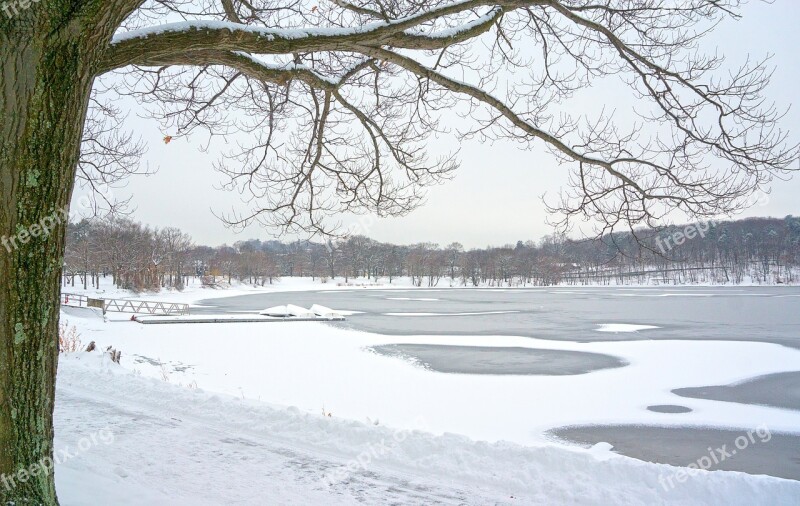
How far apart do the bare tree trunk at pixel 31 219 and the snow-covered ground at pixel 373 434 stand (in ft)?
5.66

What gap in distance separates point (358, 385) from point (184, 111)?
353 inches

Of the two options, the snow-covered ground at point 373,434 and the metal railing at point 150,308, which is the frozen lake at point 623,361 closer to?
the snow-covered ground at point 373,434

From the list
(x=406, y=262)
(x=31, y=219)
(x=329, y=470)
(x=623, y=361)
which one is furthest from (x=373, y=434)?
(x=406, y=262)

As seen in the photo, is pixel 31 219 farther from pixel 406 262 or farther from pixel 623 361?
pixel 406 262

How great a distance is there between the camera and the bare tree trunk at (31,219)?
9.45 feet

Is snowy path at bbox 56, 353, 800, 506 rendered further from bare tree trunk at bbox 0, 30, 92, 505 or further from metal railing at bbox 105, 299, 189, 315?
metal railing at bbox 105, 299, 189, 315

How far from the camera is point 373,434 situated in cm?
688

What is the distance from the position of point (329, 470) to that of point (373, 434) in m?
1.15

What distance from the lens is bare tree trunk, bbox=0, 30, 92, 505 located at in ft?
9.45

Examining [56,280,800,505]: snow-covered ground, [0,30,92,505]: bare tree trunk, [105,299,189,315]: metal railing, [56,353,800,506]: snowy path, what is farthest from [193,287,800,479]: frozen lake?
[105,299,189,315]: metal railing

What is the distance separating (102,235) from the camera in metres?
63.6

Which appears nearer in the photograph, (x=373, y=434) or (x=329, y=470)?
(x=329, y=470)

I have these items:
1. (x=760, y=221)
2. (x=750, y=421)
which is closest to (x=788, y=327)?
(x=750, y=421)

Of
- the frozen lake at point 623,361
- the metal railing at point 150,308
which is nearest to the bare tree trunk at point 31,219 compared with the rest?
the frozen lake at point 623,361
